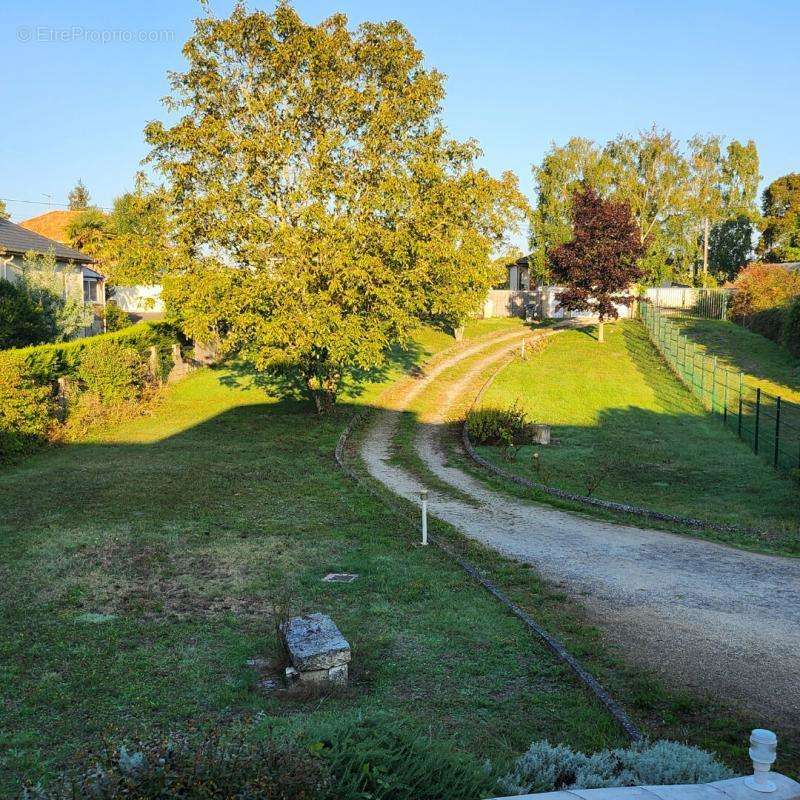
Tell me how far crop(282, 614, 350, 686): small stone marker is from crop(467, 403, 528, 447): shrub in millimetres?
16041

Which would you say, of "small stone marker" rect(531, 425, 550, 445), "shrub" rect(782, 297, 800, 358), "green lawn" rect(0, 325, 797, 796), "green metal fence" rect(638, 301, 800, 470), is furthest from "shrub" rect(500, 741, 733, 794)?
"shrub" rect(782, 297, 800, 358)

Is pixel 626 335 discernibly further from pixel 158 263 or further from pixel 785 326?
pixel 158 263

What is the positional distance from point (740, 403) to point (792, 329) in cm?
1815

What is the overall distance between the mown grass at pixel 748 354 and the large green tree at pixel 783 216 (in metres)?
28.1

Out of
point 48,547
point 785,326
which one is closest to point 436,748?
point 48,547

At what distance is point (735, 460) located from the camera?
22203 millimetres

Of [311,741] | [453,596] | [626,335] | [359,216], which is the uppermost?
[359,216]

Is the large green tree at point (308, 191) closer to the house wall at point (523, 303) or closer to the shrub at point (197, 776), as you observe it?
the shrub at point (197, 776)

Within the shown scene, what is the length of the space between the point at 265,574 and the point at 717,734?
722 centimetres

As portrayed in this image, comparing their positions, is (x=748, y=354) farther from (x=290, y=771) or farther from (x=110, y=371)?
(x=290, y=771)

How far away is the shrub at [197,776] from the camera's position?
4.81 meters

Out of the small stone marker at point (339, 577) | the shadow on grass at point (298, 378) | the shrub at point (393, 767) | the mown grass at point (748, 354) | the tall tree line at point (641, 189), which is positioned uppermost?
the tall tree line at point (641, 189)

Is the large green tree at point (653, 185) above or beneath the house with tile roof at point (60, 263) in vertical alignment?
above

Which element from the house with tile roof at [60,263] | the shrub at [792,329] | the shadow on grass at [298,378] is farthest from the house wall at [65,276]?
the shrub at [792,329]
